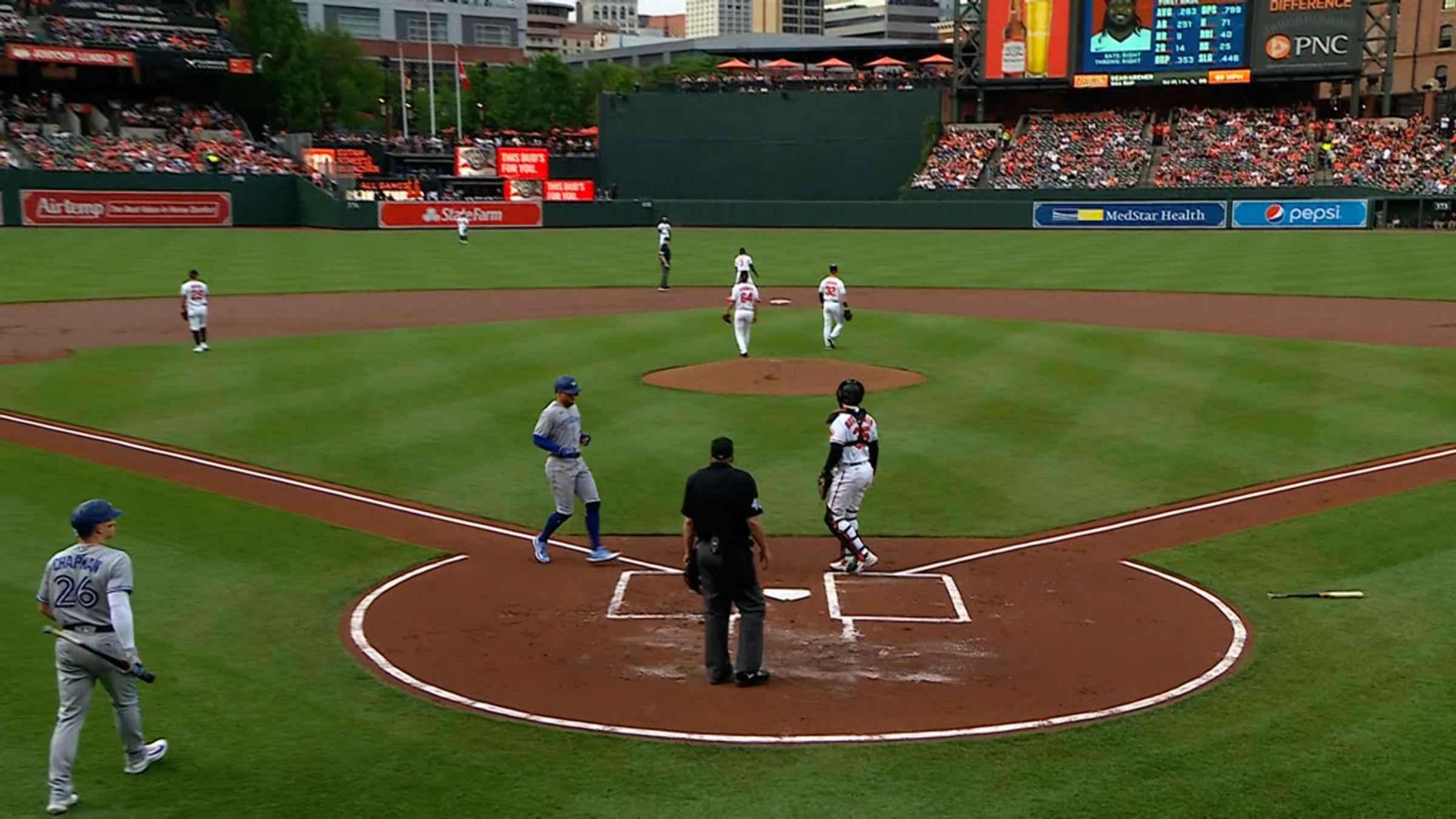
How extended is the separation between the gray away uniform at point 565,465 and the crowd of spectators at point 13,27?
70.1 metres

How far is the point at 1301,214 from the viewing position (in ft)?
200

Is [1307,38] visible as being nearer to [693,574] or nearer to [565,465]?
[565,465]

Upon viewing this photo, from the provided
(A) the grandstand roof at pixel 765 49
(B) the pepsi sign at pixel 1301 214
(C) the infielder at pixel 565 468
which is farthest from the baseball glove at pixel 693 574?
(A) the grandstand roof at pixel 765 49

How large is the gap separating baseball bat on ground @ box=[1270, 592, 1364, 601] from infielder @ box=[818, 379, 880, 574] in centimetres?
384

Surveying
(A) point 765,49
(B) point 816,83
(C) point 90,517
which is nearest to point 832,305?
(C) point 90,517

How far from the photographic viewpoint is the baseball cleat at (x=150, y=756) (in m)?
8.26

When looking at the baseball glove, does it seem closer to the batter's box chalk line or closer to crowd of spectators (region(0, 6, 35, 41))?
the batter's box chalk line

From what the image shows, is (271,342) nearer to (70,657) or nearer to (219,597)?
(219,597)

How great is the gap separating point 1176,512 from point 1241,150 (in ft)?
190

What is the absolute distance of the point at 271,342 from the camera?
28375 millimetres

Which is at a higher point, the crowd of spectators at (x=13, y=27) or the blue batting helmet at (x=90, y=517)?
the crowd of spectators at (x=13, y=27)

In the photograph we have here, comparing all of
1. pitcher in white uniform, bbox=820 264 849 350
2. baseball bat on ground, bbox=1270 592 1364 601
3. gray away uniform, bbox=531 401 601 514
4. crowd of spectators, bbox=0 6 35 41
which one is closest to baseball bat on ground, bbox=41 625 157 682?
gray away uniform, bbox=531 401 601 514

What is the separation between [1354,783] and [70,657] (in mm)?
7911

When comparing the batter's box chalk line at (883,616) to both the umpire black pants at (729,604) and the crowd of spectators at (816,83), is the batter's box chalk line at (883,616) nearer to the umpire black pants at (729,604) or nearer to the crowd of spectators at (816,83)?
the umpire black pants at (729,604)
